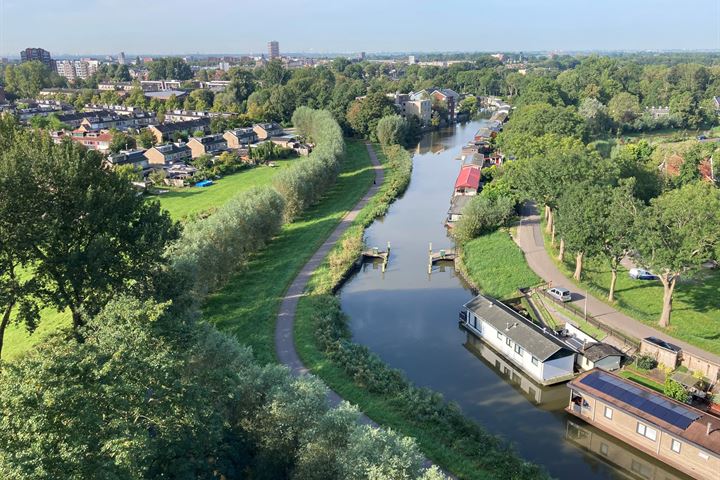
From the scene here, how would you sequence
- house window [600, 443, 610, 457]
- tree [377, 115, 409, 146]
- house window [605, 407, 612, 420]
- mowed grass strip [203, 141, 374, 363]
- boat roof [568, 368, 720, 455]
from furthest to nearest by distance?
tree [377, 115, 409, 146] < mowed grass strip [203, 141, 374, 363] < house window [605, 407, 612, 420] < house window [600, 443, 610, 457] < boat roof [568, 368, 720, 455]

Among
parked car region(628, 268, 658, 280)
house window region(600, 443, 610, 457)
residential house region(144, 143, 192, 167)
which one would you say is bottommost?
house window region(600, 443, 610, 457)

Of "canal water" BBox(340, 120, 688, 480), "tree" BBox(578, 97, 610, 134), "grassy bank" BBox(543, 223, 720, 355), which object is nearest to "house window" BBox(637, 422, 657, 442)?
"canal water" BBox(340, 120, 688, 480)

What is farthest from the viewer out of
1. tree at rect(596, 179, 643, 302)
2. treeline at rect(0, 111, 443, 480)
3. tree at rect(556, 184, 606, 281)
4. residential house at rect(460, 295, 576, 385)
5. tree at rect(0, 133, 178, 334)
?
tree at rect(556, 184, 606, 281)

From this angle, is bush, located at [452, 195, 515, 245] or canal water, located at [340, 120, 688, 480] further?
bush, located at [452, 195, 515, 245]

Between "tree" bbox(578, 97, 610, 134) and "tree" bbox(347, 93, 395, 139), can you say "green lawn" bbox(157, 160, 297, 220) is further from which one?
"tree" bbox(578, 97, 610, 134)

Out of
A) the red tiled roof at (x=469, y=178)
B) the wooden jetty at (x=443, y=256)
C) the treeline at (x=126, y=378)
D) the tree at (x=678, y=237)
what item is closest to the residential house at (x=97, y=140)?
the red tiled roof at (x=469, y=178)

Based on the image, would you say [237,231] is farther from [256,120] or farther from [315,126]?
[256,120]

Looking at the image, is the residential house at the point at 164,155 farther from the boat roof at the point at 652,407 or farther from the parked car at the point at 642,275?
the boat roof at the point at 652,407
